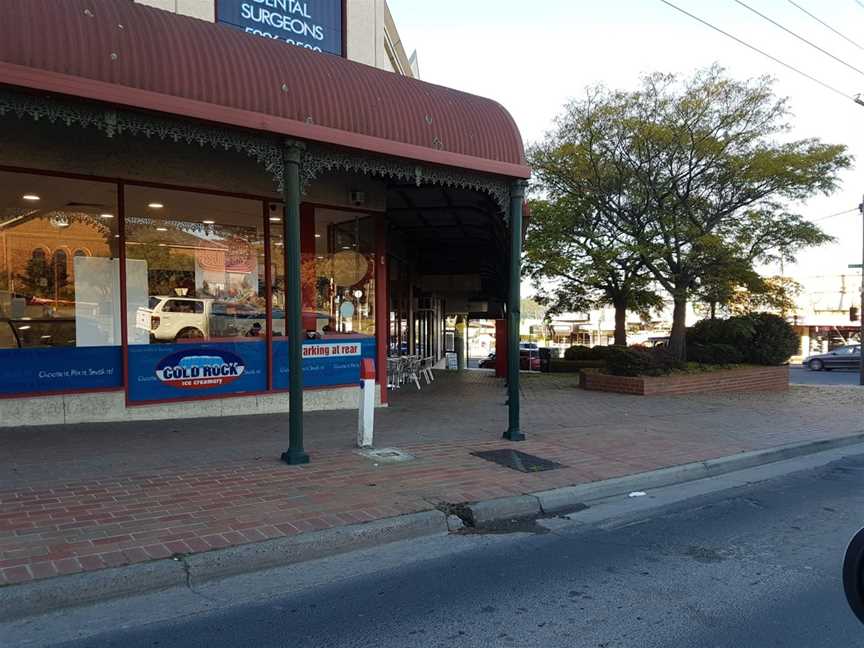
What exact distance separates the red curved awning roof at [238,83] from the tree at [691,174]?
31.9ft

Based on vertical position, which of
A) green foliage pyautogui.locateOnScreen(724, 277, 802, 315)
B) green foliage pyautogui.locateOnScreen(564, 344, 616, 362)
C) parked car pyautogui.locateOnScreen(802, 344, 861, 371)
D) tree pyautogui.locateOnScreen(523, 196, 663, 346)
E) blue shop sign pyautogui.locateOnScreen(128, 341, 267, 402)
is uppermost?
tree pyautogui.locateOnScreen(523, 196, 663, 346)

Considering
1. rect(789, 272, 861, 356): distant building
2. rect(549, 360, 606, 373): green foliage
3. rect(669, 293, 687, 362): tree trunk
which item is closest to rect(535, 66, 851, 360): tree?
rect(669, 293, 687, 362): tree trunk

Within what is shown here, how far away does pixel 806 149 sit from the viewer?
16578 millimetres

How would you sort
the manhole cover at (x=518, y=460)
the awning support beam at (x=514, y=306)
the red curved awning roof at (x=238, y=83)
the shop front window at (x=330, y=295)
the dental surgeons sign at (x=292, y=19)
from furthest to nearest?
the shop front window at (x=330, y=295)
the dental surgeons sign at (x=292, y=19)
the awning support beam at (x=514, y=306)
the manhole cover at (x=518, y=460)
the red curved awning roof at (x=238, y=83)

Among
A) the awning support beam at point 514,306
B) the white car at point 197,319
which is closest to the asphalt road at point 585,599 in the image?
the awning support beam at point 514,306

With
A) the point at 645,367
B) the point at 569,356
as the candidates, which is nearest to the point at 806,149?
the point at 645,367

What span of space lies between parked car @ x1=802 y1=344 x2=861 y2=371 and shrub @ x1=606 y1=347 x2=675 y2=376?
22.1 m

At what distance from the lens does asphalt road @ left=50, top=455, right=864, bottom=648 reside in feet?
11.6

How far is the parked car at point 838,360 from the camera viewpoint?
32.0 metres

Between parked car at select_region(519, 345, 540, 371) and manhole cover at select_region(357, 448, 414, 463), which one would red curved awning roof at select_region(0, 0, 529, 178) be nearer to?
manhole cover at select_region(357, 448, 414, 463)

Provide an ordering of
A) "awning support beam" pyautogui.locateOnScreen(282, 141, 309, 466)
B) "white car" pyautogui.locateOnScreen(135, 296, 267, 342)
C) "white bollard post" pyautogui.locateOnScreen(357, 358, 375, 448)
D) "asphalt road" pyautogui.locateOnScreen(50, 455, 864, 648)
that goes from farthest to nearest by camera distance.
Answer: "white car" pyautogui.locateOnScreen(135, 296, 267, 342) < "white bollard post" pyautogui.locateOnScreen(357, 358, 375, 448) < "awning support beam" pyautogui.locateOnScreen(282, 141, 309, 466) < "asphalt road" pyautogui.locateOnScreen(50, 455, 864, 648)

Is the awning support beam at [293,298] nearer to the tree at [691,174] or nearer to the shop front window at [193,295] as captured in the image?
the shop front window at [193,295]

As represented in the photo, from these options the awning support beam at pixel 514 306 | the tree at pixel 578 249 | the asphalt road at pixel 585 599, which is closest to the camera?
the asphalt road at pixel 585 599

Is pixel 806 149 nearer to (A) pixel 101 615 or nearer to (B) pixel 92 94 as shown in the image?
(B) pixel 92 94
